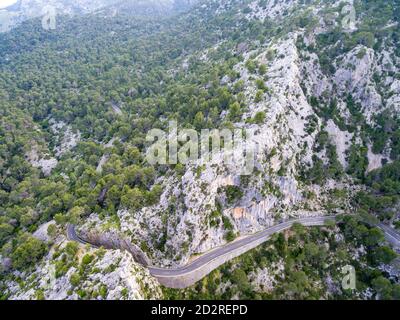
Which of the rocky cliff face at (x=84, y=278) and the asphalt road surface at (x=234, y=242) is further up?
the rocky cliff face at (x=84, y=278)

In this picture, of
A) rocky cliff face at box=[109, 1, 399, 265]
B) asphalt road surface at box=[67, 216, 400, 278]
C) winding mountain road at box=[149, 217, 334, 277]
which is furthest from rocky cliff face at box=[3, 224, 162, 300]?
rocky cliff face at box=[109, 1, 399, 265]

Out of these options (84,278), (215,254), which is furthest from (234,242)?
(84,278)

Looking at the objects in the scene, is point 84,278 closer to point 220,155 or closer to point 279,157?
point 220,155

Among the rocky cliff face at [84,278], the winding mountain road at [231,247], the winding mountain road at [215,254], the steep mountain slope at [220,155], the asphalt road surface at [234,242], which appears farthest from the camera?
the steep mountain slope at [220,155]

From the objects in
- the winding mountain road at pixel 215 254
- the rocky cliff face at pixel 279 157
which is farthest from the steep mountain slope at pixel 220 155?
the winding mountain road at pixel 215 254

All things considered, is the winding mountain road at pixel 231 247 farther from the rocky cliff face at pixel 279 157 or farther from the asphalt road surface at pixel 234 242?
the rocky cliff face at pixel 279 157

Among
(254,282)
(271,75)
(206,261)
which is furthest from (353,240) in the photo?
(271,75)

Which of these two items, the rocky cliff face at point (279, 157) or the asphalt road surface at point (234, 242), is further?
the rocky cliff face at point (279, 157)

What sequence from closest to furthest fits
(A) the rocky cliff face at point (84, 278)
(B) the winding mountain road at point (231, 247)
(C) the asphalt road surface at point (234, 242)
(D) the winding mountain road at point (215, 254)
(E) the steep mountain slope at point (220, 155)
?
(A) the rocky cliff face at point (84, 278)
(D) the winding mountain road at point (215, 254)
(B) the winding mountain road at point (231, 247)
(C) the asphalt road surface at point (234, 242)
(E) the steep mountain slope at point (220, 155)
